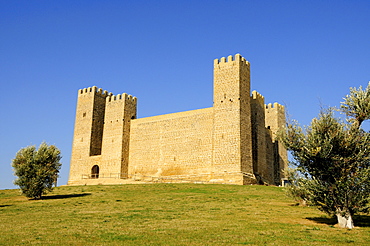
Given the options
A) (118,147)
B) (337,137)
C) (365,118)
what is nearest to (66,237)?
(337,137)

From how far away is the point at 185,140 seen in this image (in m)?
39.7

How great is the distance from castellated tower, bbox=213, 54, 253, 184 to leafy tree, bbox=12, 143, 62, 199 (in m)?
13.9

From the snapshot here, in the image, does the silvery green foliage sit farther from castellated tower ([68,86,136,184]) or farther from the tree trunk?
castellated tower ([68,86,136,184])

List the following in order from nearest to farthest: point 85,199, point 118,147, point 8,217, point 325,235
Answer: point 325,235 → point 8,217 → point 85,199 → point 118,147

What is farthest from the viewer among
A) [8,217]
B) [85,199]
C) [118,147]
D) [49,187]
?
[118,147]

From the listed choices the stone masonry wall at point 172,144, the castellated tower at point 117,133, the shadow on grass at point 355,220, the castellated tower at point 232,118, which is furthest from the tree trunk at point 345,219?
the castellated tower at point 117,133

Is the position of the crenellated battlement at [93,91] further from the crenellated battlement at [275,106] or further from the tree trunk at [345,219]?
the tree trunk at [345,219]

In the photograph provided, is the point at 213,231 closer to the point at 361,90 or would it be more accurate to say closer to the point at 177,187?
the point at 361,90

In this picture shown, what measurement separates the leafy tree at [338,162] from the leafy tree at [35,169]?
1972cm

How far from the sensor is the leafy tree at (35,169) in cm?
2950

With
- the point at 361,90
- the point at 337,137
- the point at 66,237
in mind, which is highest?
the point at 361,90

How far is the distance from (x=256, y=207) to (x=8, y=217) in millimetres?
12937

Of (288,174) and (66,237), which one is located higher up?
(288,174)

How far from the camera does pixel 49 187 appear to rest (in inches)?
1196
